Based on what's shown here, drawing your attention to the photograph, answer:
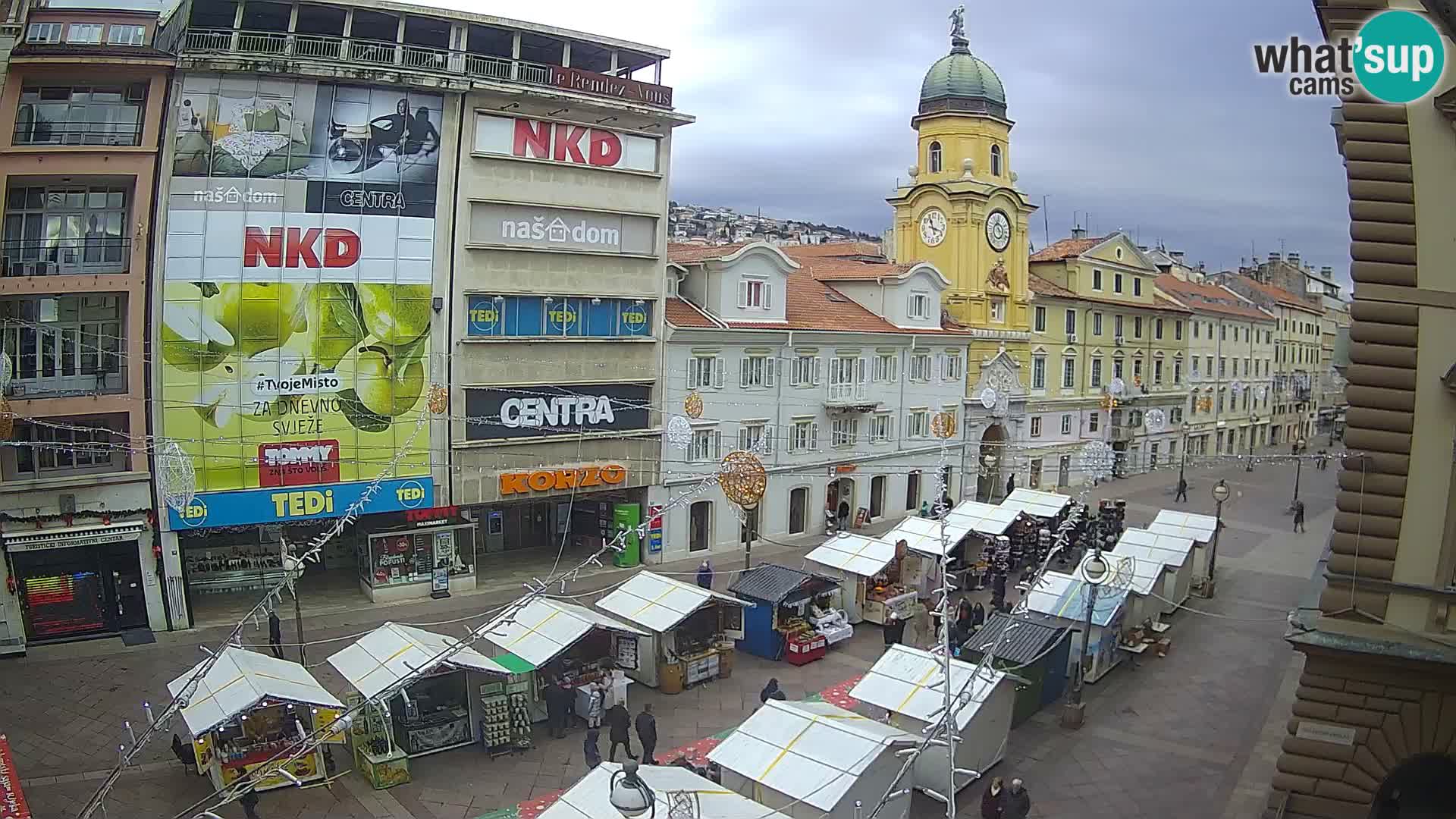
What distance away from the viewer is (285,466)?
87.1ft

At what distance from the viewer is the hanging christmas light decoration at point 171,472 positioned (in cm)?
2519

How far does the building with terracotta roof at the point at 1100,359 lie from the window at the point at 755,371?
53.6 ft

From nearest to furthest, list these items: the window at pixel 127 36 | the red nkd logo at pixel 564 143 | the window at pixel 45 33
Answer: the window at pixel 45 33, the window at pixel 127 36, the red nkd logo at pixel 564 143

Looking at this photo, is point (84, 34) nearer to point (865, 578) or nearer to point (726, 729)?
point (726, 729)

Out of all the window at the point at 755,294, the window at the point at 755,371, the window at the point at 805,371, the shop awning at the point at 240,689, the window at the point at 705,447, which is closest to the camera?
the shop awning at the point at 240,689

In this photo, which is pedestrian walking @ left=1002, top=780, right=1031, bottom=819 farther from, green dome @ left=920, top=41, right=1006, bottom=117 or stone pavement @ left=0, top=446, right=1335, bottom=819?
green dome @ left=920, top=41, right=1006, bottom=117

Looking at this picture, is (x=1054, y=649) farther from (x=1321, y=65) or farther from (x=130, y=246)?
(x=130, y=246)

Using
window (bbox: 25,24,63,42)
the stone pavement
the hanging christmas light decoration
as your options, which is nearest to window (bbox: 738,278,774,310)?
the stone pavement

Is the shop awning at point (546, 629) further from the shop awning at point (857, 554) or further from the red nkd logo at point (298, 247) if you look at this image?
the red nkd logo at point (298, 247)

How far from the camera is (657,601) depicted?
2206 centimetres

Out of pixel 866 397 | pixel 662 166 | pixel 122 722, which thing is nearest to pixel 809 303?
pixel 866 397

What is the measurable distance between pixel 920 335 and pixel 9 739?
32.9m

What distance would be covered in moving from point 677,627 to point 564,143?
15483 millimetres

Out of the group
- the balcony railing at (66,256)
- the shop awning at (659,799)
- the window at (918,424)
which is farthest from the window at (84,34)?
the window at (918,424)
